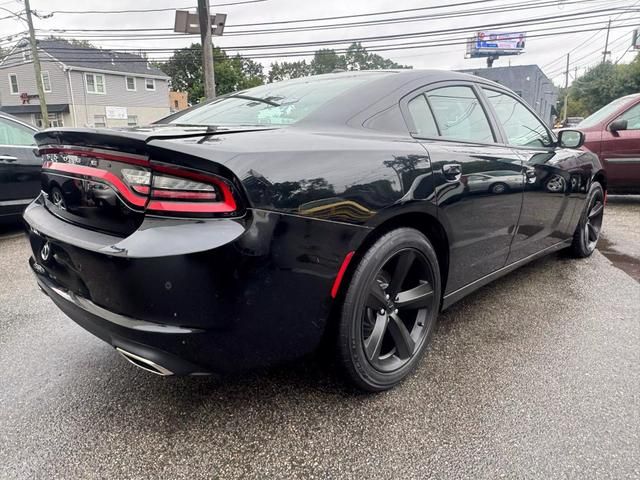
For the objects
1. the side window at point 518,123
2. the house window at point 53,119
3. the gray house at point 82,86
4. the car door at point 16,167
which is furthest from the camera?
the house window at point 53,119

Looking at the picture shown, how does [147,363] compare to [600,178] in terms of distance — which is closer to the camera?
[147,363]

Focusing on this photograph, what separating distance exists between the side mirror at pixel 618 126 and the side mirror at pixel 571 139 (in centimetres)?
355

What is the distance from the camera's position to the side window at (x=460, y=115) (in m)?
2.43

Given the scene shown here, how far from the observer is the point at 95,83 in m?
31.1

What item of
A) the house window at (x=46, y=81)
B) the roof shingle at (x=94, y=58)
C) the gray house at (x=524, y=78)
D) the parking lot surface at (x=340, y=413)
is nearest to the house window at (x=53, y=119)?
the house window at (x=46, y=81)

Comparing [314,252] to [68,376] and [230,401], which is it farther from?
[68,376]

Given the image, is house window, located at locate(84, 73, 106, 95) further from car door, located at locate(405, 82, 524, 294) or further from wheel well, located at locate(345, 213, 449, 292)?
wheel well, located at locate(345, 213, 449, 292)

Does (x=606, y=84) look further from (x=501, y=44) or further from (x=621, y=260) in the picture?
(x=621, y=260)

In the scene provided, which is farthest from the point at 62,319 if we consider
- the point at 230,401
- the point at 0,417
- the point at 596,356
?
the point at 596,356

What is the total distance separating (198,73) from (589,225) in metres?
54.3

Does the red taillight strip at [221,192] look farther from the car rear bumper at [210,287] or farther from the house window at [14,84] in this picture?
the house window at [14,84]

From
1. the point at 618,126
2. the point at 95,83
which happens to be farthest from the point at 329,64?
the point at 618,126

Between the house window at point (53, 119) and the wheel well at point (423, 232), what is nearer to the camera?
the wheel well at point (423, 232)

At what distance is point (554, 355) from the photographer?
2.42 metres
